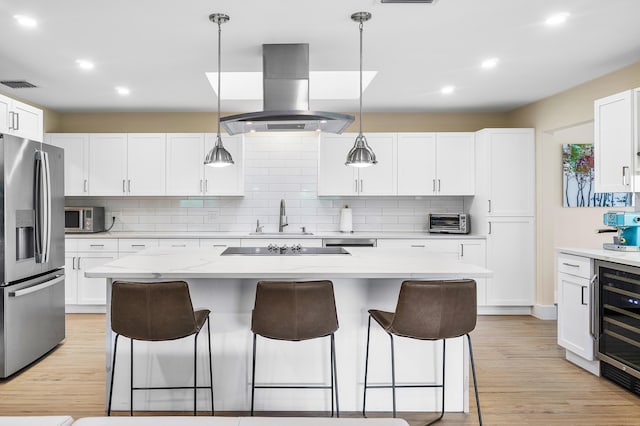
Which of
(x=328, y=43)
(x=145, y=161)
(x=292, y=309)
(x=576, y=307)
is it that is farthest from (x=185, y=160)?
(x=576, y=307)

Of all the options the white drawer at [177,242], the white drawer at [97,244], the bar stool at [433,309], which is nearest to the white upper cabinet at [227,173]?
the white drawer at [177,242]

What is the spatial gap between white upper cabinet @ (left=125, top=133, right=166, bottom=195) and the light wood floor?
1973 millimetres

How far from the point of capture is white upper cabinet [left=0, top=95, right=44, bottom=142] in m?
3.57

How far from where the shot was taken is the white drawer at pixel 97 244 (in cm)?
528

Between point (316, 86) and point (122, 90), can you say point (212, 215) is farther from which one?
point (316, 86)

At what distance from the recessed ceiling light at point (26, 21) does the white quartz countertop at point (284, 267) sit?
171cm

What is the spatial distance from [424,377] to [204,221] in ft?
12.7

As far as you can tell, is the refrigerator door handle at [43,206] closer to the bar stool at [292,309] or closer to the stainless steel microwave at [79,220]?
the stainless steel microwave at [79,220]

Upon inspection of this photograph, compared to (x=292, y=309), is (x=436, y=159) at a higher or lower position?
higher

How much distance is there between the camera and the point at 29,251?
3.59 m

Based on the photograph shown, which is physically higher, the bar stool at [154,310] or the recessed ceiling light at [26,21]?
the recessed ceiling light at [26,21]

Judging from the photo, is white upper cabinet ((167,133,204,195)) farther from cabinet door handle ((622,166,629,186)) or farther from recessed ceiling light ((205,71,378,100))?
cabinet door handle ((622,166,629,186))

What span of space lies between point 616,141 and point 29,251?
4827 mm

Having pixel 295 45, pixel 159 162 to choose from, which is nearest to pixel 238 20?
pixel 295 45
